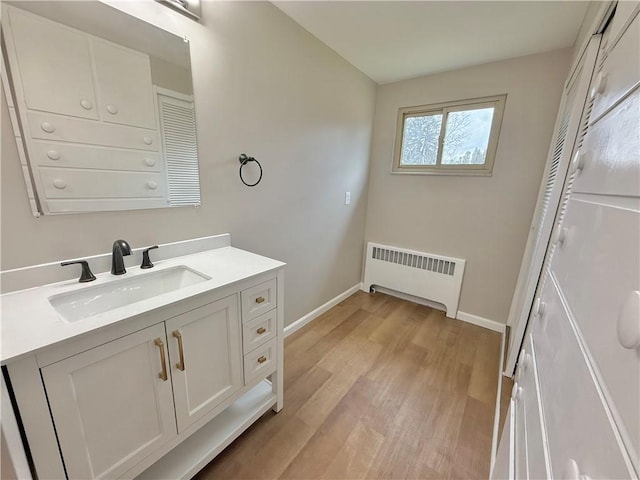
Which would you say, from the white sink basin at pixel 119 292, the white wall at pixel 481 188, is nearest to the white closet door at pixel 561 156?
the white wall at pixel 481 188

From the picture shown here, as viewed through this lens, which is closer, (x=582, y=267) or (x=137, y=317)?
(x=582, y=267)

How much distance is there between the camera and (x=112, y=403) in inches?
33.5

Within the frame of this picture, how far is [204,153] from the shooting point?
1.42 metres

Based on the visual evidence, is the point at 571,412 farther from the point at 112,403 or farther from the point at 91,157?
the point at 91,157

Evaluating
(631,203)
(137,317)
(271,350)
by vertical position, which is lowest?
(271,350)

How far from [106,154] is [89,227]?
1.05 ft

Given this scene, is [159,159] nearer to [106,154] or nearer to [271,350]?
[106,154]

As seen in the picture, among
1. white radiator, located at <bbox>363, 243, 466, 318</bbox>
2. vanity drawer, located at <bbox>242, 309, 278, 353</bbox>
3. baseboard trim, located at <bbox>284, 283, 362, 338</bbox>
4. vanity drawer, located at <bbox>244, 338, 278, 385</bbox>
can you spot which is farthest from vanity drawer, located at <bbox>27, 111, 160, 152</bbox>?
white radiator, located at <bbox>363, 243, 466, 318</bbox>

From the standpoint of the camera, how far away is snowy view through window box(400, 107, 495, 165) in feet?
7.43

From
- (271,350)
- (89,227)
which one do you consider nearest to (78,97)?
(89,227)

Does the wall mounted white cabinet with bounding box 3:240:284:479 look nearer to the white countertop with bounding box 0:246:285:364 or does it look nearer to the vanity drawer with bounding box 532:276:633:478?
the white countertop with bounding box 0:246:285:364

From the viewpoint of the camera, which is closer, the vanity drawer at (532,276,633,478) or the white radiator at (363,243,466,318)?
the vanity drawer at (532,276,633,478)

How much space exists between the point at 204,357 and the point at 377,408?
1.10 metres

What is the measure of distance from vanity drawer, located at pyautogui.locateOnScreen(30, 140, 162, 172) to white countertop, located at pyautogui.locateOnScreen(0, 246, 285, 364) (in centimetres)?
47
